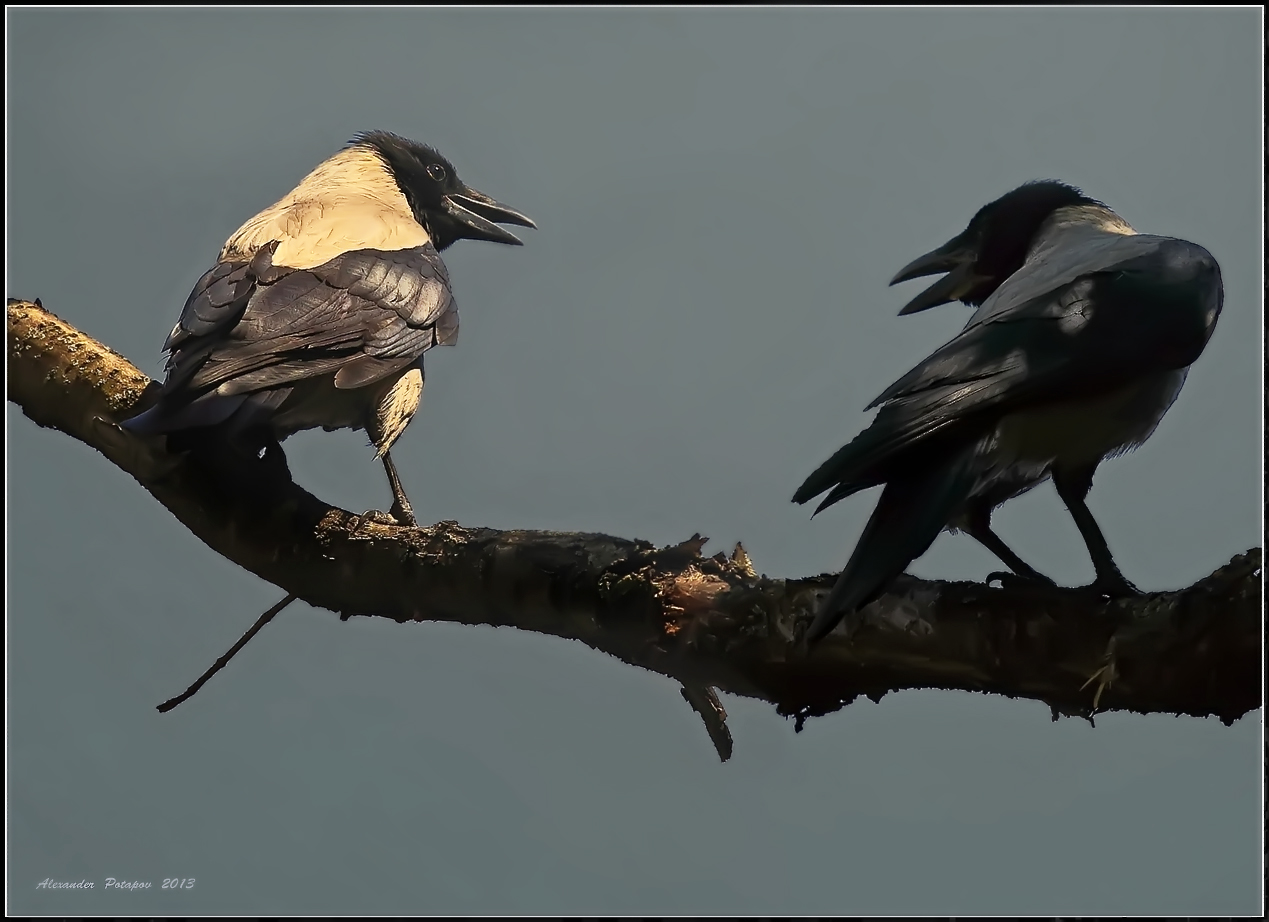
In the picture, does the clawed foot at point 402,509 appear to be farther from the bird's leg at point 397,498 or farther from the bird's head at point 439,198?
the bird's head at point 439,198

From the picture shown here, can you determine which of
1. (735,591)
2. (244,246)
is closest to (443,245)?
(244,246)

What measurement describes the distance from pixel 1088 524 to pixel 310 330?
245cm

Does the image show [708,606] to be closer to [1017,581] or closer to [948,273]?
[1017,581]

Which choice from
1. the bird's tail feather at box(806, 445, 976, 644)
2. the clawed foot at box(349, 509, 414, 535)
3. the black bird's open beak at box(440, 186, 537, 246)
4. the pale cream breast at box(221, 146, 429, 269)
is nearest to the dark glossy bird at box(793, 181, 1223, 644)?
the bird's tail feather at box(806, 445, 976, 644)

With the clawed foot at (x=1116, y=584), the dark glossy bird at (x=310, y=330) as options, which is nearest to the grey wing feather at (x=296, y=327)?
the dark glossy bird at (x=310, y=330)

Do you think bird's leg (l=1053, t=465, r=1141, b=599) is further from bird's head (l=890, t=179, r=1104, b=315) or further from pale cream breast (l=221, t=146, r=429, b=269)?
pale cream breast (l=221, t=146, r=429, b=269)

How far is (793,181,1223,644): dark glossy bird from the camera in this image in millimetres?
2703

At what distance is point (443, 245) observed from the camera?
18.8ft

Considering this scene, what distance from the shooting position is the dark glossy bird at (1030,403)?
270cm

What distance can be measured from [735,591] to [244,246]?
253cm

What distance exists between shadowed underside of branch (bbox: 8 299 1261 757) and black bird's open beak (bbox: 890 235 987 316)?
6.50ft

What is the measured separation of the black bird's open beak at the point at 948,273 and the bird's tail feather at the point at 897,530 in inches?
65.7

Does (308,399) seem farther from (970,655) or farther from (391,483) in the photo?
(970,655)

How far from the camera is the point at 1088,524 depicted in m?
3.26
